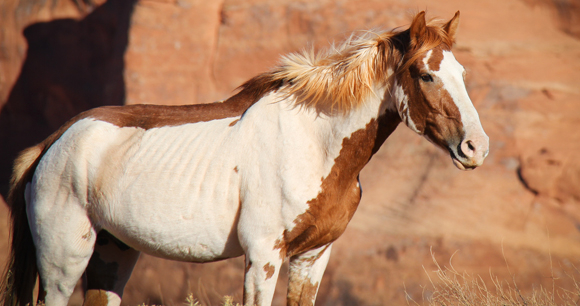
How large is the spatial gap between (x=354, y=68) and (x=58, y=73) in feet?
20.5

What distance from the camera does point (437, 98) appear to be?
2.09 meters

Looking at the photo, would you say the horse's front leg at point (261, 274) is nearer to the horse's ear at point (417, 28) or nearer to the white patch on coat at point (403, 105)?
the white patch on coat at point (403, 105)

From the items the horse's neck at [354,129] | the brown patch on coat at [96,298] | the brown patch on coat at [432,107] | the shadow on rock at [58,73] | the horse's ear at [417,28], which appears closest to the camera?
the brown patch on coat at [432,107]

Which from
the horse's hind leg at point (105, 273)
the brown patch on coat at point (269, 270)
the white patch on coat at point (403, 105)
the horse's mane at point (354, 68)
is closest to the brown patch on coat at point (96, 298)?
the horse's hind leg at point (105, 273)

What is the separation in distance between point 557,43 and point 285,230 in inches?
158

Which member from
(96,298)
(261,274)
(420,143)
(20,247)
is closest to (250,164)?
(261,274)

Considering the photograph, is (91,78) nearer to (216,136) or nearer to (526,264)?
(216,136)

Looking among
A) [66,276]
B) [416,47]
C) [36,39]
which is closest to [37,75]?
[36,39]

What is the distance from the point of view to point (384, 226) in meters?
4.71

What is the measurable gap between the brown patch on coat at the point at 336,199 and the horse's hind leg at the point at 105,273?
1.27 m

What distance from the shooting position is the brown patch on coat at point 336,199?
7.41 feet

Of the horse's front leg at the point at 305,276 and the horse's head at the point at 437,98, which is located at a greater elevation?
the horse's head at the point at 437,98

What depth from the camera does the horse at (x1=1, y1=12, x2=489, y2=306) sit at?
2209 mm

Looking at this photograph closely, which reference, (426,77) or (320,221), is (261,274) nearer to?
(320,221)
